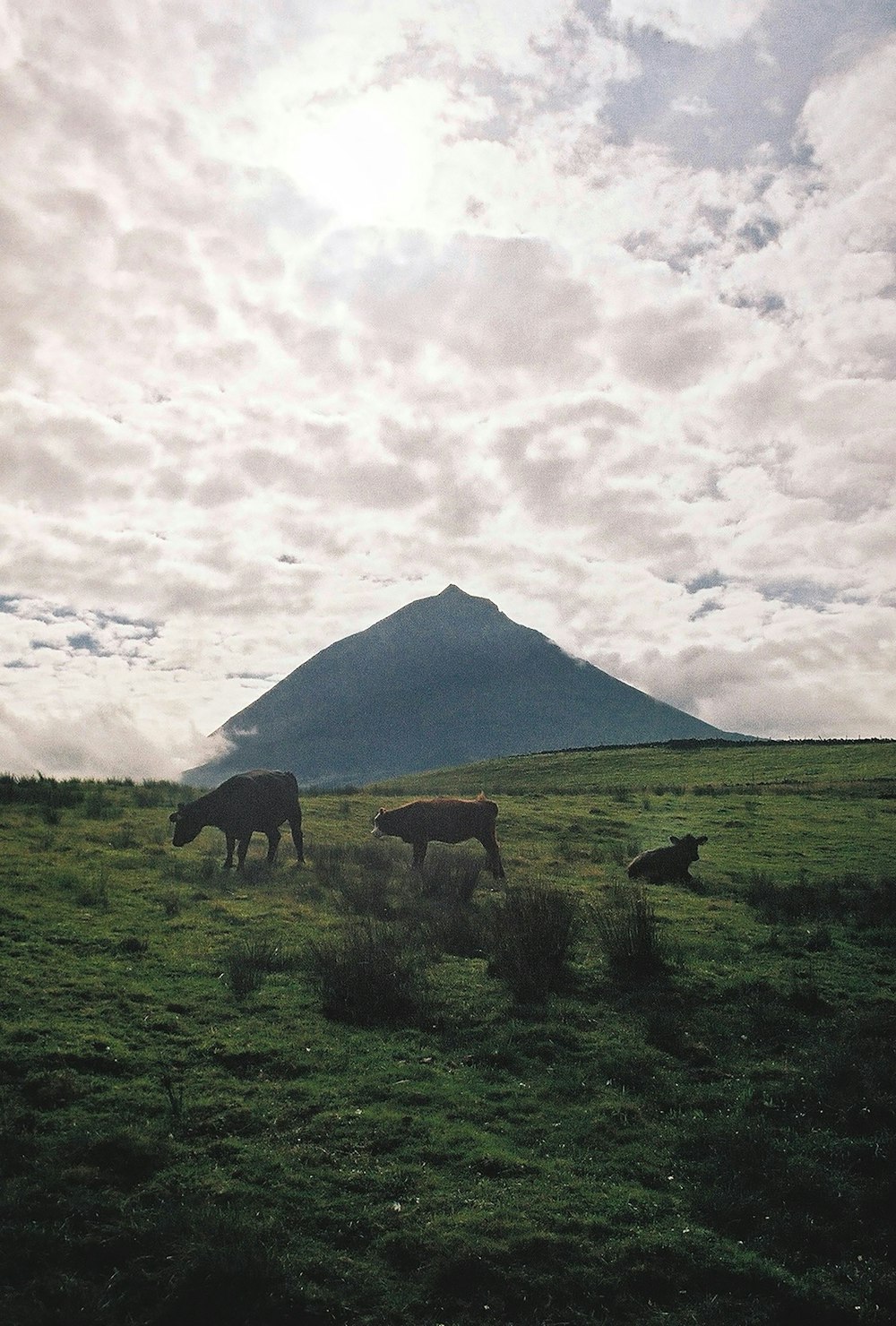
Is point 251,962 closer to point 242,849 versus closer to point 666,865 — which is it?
point 242,849

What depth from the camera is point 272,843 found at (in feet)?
74.8

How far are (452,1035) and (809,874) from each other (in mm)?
15892

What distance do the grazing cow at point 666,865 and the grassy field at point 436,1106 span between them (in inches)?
127

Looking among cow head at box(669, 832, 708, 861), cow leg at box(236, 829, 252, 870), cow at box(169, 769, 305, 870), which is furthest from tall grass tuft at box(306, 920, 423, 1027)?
cow head at box(669, 832, 708, 861)

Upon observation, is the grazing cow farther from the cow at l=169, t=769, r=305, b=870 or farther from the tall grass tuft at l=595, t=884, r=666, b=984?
the cow at l=169, t=769, r=305, b=870

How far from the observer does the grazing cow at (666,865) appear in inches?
880

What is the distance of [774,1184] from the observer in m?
7.90

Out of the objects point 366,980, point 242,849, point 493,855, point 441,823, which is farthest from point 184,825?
point 366,980

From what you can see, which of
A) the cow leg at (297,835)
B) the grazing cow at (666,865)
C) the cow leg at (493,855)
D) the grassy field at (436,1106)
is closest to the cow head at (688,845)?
the grazing cow at (666,865)

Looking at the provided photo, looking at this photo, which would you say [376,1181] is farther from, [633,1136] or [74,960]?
[74,960]

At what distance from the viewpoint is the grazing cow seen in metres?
22.4

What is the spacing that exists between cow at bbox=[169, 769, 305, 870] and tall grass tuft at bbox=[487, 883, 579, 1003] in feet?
30.4

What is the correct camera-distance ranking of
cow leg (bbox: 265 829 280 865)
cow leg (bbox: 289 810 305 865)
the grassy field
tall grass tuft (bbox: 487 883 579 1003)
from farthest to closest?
cow leg (bbox: 289 810 305 865), cow leg (bbox: 265 829 280 865), tall grass tuft (bbox: 487 883 579 1003), the grassy field

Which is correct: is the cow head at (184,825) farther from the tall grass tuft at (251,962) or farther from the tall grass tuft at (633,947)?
the tall grass tuft at (633,947)
